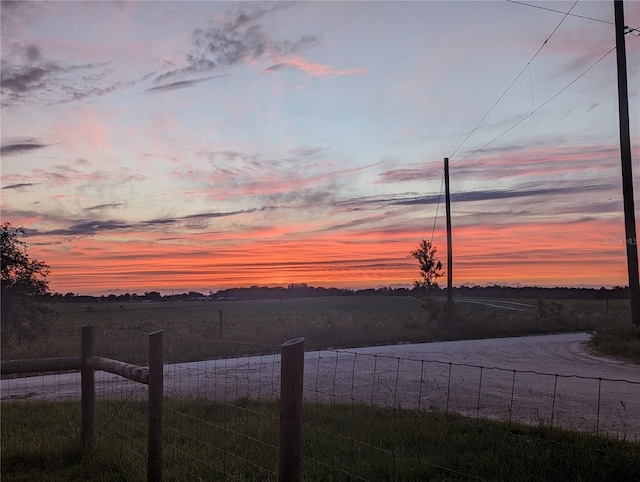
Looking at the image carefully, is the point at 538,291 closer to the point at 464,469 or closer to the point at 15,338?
the point at 15,338

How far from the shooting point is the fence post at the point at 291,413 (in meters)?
3.77

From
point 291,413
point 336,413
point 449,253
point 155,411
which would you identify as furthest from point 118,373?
point 449,253

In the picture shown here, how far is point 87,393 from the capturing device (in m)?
7.22

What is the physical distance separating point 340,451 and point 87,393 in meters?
3.25

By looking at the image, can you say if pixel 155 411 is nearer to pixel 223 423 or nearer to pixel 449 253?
pixel 223 423

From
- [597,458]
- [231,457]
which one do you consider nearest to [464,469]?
[597,458]

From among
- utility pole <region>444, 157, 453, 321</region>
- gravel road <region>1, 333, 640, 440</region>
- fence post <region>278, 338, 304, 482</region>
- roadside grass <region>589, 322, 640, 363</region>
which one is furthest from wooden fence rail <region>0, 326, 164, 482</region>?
utility pole <region>444, 157, 453, 321</region>

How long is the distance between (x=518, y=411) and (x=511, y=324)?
26060 mm

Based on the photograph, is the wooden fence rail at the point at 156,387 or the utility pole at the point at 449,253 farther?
the utility pole at the point at 449,253

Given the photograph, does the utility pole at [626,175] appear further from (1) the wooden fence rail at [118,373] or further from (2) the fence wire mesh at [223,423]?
(1) the wooden fence rail at [118,373]

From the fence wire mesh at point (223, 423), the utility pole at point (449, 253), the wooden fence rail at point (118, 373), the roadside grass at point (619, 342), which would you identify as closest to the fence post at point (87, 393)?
the wooden fence rail at point (118, 373)

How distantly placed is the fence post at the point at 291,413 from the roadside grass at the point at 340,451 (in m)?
1.48

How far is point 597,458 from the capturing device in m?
6.57

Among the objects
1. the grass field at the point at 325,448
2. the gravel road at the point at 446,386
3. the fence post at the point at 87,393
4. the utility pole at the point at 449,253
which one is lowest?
the gravel road at the point at 446,386
